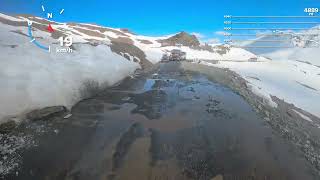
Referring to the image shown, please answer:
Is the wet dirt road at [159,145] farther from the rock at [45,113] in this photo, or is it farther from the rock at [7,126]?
the rock at [7,126]

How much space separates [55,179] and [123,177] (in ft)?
6.69

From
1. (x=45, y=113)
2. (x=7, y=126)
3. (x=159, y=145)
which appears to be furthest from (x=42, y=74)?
(x=159, y=145)

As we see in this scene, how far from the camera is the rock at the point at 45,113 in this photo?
12857 millimetres

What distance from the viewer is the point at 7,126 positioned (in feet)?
37.6

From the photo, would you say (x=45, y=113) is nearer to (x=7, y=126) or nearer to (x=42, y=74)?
(x=7, y=126)

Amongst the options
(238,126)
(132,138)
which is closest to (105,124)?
(132,138)

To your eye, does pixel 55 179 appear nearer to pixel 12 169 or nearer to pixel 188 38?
pixel 12 169

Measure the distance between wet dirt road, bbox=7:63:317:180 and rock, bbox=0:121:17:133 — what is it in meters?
0.71

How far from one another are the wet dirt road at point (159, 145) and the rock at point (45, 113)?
447mm

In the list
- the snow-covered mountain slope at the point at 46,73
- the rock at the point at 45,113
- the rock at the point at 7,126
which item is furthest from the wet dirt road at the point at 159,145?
the snow-covered mountain slope at the point at 46,73

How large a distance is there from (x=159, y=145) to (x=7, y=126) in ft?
19.9

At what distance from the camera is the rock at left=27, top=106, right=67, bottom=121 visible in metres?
12.9

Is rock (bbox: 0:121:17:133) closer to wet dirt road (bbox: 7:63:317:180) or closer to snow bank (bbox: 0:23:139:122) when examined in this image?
snow bank (bbox: 0:23:139:122)

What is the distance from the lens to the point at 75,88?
1728cm
